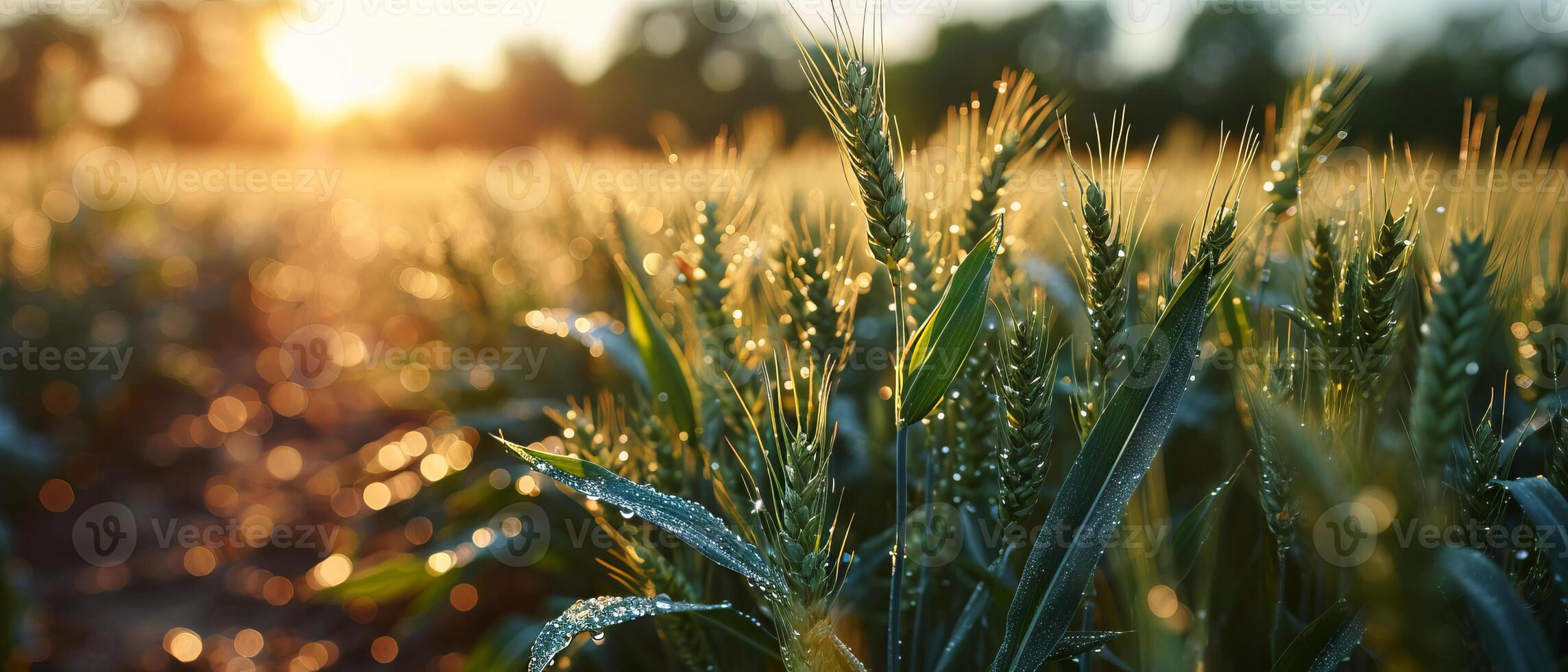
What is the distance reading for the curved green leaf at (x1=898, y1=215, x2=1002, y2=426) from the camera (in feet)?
2.27

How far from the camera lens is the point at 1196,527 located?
34.6 inches

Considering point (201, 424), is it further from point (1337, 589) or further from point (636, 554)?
point (1337, 589)

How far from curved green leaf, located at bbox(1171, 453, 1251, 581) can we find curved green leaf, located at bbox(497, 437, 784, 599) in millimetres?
495

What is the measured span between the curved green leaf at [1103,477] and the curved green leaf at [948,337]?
0.15 m

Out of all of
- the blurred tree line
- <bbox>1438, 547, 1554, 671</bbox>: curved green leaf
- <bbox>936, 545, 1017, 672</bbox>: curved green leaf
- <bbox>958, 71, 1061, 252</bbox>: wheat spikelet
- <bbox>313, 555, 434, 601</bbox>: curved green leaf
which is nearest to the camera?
<bbox>1438, 547, 1554, 671</bbox>: curved green leaf

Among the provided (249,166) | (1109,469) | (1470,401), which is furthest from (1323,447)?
(249,166)

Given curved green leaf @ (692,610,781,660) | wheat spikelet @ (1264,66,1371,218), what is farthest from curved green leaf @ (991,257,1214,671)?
wheat spikelet @ (1264,66,1371,218)

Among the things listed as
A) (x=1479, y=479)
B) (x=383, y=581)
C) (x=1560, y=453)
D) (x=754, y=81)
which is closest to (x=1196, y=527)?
(x=1479, y=479)

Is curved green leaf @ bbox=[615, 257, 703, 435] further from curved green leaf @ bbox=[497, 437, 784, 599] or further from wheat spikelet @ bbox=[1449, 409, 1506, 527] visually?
wheat spikelet @ bbox=[1449, 409, 1506, 527]

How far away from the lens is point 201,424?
3.66 metres

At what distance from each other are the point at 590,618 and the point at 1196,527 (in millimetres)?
687

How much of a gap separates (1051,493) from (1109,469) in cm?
73

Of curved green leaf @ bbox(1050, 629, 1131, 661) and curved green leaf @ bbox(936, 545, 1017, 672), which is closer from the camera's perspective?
curved green leaf @ bbox(1050, 629, 1131, 661)

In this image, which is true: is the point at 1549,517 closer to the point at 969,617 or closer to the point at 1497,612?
the point at 1497,612
